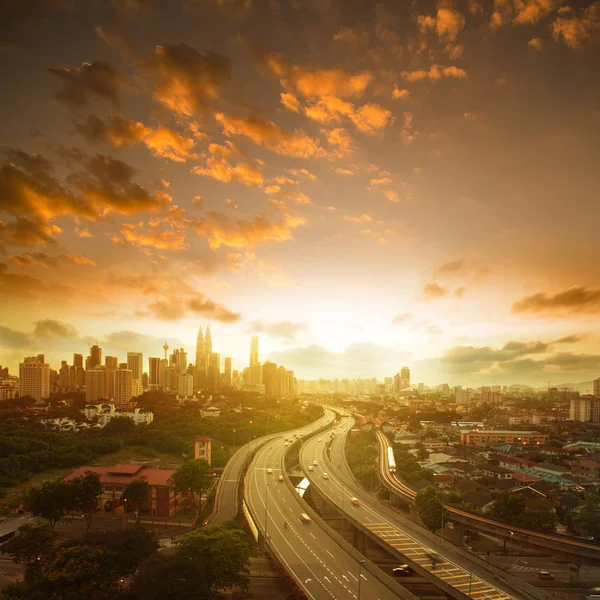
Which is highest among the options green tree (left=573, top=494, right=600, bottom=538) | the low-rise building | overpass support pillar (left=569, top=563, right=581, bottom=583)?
green tree (left=573, top=494, right=600, bottom=538)

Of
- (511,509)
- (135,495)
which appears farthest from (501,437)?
(135,495)

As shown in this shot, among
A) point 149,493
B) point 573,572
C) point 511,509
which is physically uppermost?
point 149,493

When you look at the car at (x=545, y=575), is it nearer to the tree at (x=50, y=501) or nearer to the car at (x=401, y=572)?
the car at (x=401, y=572)

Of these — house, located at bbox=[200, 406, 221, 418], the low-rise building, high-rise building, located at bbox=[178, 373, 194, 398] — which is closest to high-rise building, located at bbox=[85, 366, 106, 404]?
house, located at bbox=[200, 406, 221, 418]

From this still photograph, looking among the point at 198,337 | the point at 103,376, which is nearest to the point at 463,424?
the point at 103,376

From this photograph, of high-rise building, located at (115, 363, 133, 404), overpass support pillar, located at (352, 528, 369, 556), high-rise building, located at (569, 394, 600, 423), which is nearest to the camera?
overpass support pillar, located at (352, 528, 369, 556)

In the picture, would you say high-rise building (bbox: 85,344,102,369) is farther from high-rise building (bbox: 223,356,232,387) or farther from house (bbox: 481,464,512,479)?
house (bbox: 481,464,512,479)

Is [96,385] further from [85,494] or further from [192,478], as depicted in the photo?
[85,494]
